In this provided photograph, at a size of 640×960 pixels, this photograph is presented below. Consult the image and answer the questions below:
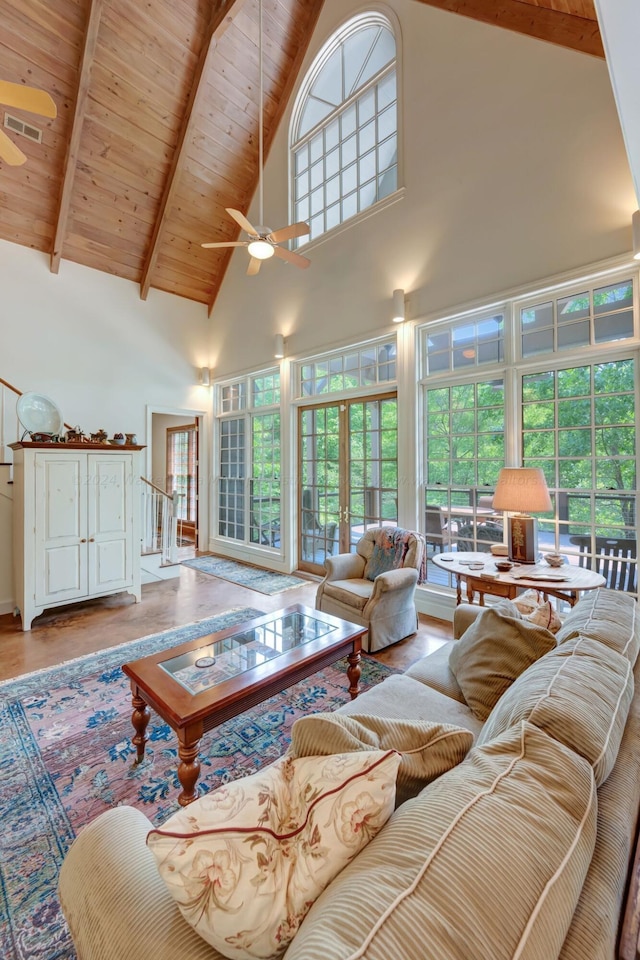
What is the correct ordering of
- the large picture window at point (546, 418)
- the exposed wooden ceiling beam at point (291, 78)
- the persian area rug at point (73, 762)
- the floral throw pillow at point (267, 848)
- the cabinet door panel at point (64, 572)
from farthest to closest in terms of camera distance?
the exposed wooden ceiling beam at point (291, 78)
the cabinet door panel at point (64, 572)
the large picture window at point (546, 418)
the persian area rug at point (73, 762)
the floral throw pillow at point (267, 848)

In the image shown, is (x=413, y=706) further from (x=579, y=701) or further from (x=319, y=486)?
(x=319, y=486)

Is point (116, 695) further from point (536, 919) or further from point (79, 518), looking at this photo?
point (536, 919)

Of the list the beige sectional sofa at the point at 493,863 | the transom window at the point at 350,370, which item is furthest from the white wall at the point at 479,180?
the beige sectional sofa at the point at 493,863

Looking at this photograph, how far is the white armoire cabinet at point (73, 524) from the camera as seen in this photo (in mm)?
3759

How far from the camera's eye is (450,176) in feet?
12.1

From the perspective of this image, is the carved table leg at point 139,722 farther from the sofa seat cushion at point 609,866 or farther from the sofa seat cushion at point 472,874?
the sofa seat cushion at point 609,866

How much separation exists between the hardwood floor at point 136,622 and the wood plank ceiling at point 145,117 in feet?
15.1

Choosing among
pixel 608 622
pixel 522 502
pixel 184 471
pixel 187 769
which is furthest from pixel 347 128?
pixel 184 471

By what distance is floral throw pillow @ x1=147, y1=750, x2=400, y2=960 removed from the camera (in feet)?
2.13

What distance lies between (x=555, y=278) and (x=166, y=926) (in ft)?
13.0

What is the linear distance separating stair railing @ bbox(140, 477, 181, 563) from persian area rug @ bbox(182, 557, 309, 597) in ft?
2.09

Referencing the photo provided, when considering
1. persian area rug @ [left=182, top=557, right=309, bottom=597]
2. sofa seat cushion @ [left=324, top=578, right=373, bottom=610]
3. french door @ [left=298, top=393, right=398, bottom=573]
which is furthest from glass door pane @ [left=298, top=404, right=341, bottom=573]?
sofa seat cushion @ [left=324, top=578, right=373, bottom=610]

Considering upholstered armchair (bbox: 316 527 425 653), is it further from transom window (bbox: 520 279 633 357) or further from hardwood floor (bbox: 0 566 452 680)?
transom window (bbox: 520 279 633 357)

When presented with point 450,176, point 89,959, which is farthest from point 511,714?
point 450,176
